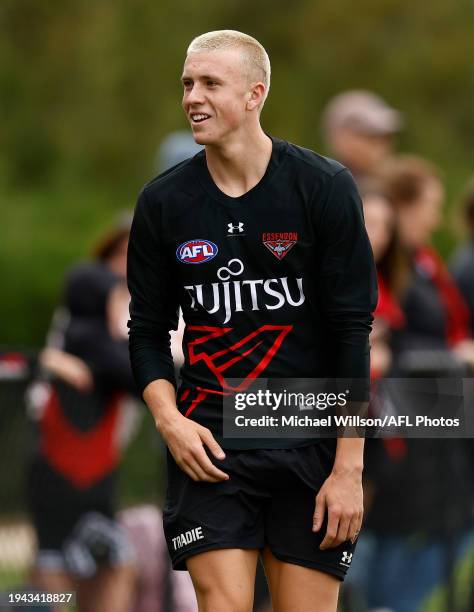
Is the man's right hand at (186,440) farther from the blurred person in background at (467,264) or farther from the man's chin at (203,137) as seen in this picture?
the blurred person in background at (467,264)

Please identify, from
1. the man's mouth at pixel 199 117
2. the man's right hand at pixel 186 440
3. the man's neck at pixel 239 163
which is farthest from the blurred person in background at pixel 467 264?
the man's mouth at pixel 199 117

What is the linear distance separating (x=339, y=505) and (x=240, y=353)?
1.96 ft

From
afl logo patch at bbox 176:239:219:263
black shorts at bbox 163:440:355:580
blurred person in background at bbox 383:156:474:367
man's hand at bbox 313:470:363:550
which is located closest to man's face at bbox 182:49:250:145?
afl logo patch at bbox 176:239:219:263

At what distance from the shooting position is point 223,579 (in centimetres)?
496

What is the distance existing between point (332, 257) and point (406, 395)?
2431 mm

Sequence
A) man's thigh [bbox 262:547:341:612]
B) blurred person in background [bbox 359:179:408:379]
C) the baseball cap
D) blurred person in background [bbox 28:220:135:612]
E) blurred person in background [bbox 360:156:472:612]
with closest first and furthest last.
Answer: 1. man's thigh [bbox 262:547:341:612]
2. blurred person in background [bbox 359:179:408:379]
3. blurred person in background [bbox 28:220:135:612]
4. blurred person in background [bbox 360:156:472:612]
5. the baseball cap

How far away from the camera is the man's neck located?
507cm

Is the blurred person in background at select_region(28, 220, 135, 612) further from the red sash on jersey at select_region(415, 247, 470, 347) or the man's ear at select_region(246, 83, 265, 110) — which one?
the man's ear at select_region(246, 83, 265, 110)

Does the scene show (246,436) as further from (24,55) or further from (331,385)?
(24,55)

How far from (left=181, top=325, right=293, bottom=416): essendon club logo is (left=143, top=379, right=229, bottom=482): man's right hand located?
14 centimetres

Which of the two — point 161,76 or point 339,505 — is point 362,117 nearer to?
point 339,505

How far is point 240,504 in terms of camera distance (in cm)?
507

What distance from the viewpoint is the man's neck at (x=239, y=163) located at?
5.07 metres

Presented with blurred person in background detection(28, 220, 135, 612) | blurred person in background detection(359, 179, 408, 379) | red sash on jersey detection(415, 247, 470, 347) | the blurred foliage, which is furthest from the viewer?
the blurred foliage
